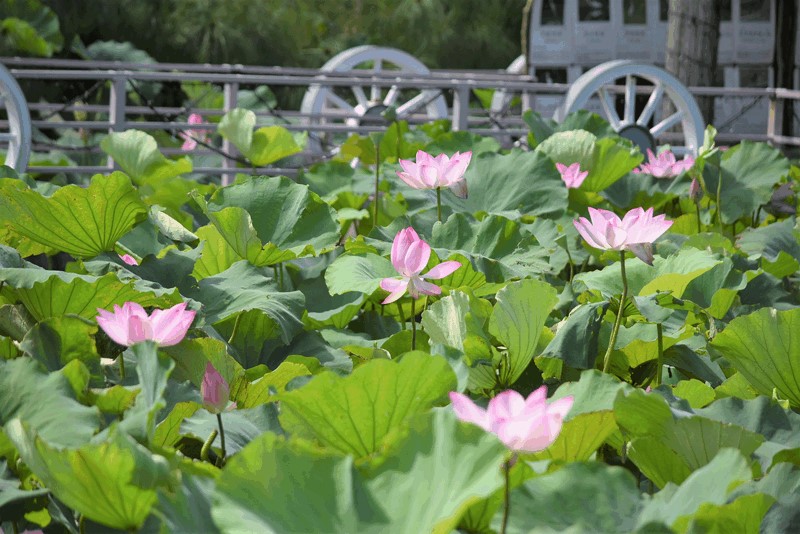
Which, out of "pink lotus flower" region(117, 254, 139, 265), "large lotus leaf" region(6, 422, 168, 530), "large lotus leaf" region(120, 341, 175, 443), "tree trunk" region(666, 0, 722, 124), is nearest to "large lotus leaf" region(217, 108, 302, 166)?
"pink lotus flower" region(117, 254, 139, 265)

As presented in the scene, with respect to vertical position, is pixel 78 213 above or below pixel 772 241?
above

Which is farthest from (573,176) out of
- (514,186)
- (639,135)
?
(639,135)

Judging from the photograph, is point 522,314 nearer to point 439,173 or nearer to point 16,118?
point 439,173

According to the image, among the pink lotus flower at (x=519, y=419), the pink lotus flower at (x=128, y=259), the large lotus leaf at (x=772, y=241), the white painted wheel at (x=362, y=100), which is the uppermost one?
the pink lotus flower at (x=519, y=419)

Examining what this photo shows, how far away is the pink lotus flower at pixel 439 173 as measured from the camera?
1.25m

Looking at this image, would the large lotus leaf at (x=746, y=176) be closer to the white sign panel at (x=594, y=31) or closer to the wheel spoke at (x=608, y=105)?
the wheel spoke at (x=608, y=105)

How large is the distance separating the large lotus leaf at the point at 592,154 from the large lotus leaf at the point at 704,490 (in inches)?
47.1

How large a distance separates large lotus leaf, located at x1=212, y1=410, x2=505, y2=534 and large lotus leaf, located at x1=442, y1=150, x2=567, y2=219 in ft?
3.58

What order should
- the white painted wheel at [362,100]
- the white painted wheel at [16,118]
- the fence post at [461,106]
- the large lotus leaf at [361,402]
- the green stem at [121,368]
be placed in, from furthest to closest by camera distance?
the white painted wheel at [362,100] < the fence post at [461,106] < the white painted wheel at [16,118] < the green stem at [121,368] < the large lotus leaf at [361,402]

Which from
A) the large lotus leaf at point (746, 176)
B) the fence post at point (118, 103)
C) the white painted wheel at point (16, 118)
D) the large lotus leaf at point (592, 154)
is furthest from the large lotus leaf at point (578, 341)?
the fence post at point (118, 103)

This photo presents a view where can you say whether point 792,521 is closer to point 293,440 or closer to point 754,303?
Result: point 293,440

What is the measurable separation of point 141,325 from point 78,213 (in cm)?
36

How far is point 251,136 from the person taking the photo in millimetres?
1990

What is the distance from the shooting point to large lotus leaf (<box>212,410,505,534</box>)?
53 centimetres
